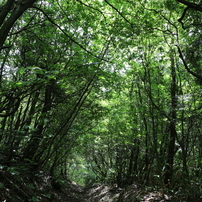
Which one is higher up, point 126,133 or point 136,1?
point 136,1

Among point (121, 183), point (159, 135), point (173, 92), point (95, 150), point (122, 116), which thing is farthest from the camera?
point (95, 150)

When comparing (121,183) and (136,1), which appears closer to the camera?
(136,1)

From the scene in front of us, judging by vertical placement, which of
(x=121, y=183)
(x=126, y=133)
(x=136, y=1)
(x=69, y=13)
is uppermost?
(x=136, y=1)

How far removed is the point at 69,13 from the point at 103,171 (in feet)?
42.2

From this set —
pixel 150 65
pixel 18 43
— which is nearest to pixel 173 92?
pixel 150 65

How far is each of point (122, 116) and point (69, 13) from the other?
522 centimetres

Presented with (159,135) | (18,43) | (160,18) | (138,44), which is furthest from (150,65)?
(18,43)

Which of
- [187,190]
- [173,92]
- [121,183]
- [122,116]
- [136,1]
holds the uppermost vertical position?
[136,1]

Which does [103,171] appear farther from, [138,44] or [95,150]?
[138,44]

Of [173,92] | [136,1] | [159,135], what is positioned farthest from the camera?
[159,135]

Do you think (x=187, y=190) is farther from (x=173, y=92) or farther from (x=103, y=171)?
(x=103, y=171)

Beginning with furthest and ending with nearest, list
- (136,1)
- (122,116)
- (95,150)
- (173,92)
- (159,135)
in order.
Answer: (95,150) < (122,116) < (159,135) < (173,92) < (136,1)

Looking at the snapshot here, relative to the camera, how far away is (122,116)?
8750mm

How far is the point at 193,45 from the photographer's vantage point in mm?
4668
